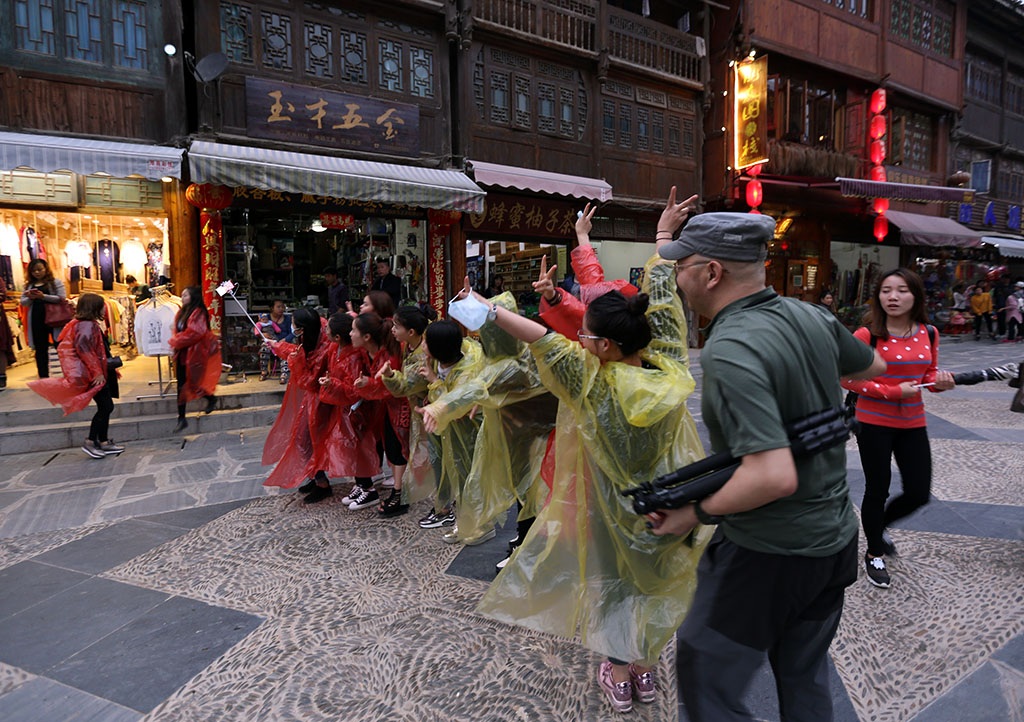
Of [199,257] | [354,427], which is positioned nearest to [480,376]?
[354,427]

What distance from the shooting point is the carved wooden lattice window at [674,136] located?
45.1 feet

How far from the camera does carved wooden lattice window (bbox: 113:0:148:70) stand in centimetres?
820

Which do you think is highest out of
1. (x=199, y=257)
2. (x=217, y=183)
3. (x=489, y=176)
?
(x=489, y=176)

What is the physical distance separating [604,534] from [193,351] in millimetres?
6322

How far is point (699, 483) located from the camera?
4.61 feet

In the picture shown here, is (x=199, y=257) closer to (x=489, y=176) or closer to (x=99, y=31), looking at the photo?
(x=99, y=31)

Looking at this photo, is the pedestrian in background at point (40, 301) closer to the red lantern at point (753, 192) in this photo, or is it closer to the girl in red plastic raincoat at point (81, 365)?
the girl in red plastic raincoat at point (81, 365)

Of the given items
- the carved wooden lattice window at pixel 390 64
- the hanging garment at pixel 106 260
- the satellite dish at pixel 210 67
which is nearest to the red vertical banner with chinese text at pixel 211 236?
the satellite dish at pixel 210 67

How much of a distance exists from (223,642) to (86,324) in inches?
185

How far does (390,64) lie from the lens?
10102 mm

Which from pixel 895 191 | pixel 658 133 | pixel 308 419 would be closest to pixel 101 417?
pixel 308 419

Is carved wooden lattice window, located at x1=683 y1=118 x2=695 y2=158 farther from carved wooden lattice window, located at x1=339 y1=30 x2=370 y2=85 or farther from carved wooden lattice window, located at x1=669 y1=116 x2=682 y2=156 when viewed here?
carved wooden lattice window, located at x1=339 y1=30 x2=370 y2=85

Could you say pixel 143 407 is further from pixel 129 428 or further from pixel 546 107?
pixel 546 107

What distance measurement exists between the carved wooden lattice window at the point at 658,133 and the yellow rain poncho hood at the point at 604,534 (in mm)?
12461
